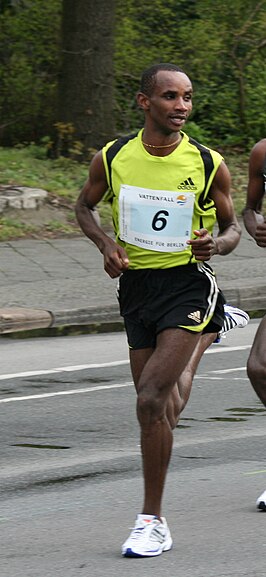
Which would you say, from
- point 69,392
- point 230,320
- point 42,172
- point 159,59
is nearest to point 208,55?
point 159,59

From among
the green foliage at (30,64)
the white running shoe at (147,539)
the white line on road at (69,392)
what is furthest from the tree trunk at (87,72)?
the white running shoe at (147,539)

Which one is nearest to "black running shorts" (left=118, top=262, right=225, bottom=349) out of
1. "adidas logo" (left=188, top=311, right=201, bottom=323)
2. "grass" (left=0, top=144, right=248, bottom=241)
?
"adidas logo" (left=188, top=311, right=201, bottom=323)

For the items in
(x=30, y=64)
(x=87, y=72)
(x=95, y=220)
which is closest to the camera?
(x=95, y=220)

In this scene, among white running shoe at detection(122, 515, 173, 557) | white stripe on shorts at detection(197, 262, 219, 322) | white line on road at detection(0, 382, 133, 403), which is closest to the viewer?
white running shoe at detection(122, 515, 173, 557)

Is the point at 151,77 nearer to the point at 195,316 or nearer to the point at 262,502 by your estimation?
the point at 195,316

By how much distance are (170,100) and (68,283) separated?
853 centimetres

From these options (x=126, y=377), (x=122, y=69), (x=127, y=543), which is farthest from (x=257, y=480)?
(x=122, y=69)

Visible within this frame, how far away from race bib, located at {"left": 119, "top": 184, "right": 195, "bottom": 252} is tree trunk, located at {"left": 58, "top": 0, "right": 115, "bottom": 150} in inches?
540

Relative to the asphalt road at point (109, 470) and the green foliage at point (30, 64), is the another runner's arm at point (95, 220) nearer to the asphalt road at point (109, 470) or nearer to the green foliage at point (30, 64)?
the asphalt road at point (109, 470)

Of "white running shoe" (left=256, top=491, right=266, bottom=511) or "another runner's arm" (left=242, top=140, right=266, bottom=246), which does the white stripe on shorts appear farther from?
"white running shoe" (left=256, top=491, right=266, bottom=511)

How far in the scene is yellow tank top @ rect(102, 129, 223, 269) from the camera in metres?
5.56

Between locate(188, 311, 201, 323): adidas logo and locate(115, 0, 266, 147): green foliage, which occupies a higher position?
locate(188, 311, 201, 323): adidas logo

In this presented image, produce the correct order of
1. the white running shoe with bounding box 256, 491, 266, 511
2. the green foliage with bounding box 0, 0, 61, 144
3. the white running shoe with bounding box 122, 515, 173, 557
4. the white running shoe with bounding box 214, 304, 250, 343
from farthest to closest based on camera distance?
the green foliage with bounding box 0, 0, 61, 144
the white running shoe with bounding box 256, 491, 266, 511
the white running shoe with bounding box 214, 304, 250, 343
the white running shoe with bounding box 122, 515, 173, 557

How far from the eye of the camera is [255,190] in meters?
6.31
